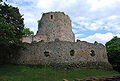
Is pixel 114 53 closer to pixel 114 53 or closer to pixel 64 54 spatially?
pixel 114 53

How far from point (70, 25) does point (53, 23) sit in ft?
13.8

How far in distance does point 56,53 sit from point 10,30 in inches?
261

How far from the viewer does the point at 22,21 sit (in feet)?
84.9

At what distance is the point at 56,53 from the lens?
24.2 m

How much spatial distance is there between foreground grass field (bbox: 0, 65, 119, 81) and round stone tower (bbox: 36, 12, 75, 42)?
1225 cm

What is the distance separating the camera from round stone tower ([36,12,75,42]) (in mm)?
34562

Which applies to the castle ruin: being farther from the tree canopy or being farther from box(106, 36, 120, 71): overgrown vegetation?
box(106, 36, 120, 71): overgrown vegetation

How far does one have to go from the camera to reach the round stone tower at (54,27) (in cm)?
3456

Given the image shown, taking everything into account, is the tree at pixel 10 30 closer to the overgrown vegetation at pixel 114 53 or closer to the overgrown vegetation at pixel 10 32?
the overgrown vegetation at pixel 10 32

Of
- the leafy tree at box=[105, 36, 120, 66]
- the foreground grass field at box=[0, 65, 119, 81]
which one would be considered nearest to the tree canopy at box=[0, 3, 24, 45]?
the foreground grass field at box=[0, 65, 119, 81]

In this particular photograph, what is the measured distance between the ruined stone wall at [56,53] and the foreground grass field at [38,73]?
59.4 inches

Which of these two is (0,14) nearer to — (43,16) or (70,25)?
(43,16)

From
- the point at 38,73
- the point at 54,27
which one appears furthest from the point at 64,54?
the point at 54,27

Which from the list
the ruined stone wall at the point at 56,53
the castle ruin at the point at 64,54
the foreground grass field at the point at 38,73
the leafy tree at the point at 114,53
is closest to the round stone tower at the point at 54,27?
the leafy tree at the point at 114,53
